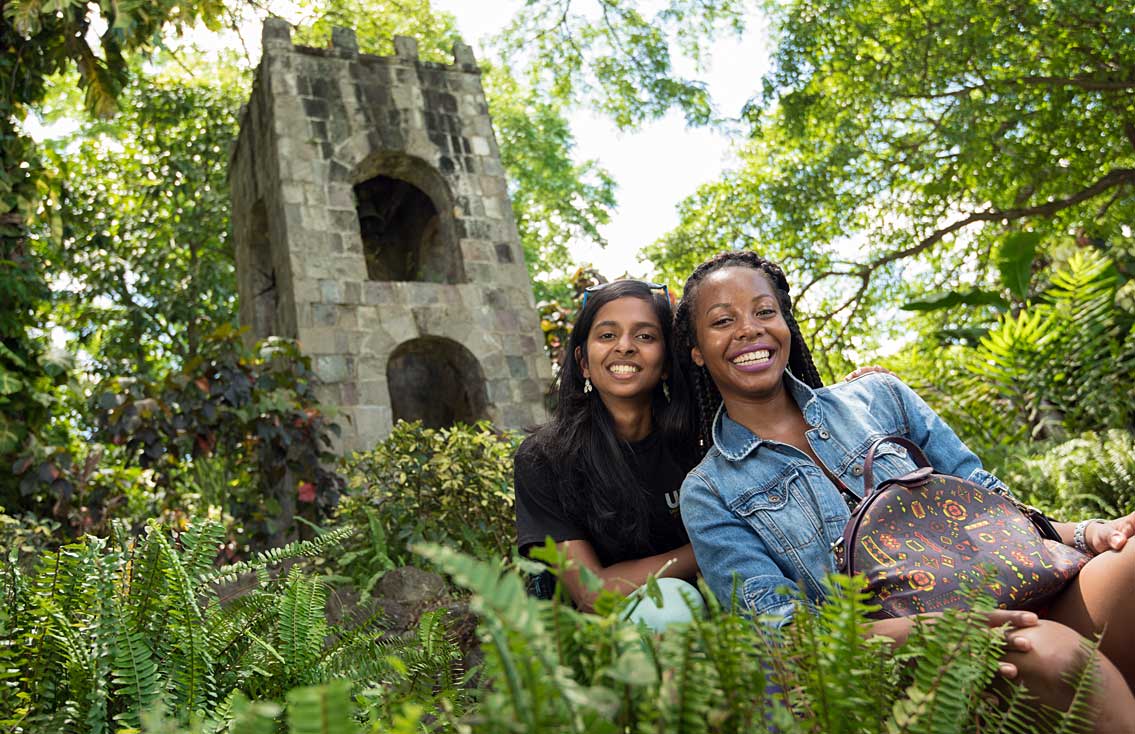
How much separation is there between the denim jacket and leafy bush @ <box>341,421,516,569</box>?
2.98 meters

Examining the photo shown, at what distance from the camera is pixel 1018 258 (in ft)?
30.2

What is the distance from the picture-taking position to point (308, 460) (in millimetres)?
6922

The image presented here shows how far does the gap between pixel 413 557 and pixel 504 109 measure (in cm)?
1341

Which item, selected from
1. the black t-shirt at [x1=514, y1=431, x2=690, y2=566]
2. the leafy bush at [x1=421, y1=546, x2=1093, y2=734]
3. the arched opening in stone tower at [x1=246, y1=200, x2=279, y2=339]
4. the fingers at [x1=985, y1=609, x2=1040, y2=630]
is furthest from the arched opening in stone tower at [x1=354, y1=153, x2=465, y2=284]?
the leafy bush at [x1=421, y1=546, x2=1093, y2=734]

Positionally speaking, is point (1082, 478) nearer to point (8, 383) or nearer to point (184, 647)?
point (184, 647)

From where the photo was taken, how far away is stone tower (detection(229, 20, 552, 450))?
864 cm

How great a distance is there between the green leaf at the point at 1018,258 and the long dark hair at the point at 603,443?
23.5 feet

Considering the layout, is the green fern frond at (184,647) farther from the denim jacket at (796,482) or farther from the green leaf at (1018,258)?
the green leaf at (1018,258)

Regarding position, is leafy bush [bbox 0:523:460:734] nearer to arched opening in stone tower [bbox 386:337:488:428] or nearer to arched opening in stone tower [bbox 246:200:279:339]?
arched opening in stone tower [bbox 386:337:488:428]

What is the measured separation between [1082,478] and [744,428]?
4.42 meters

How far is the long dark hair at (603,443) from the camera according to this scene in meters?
2.72

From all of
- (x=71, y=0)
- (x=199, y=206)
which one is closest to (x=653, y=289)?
(x=71, y=0)

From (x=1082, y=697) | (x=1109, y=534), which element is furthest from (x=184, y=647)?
(x=1109, y=534)

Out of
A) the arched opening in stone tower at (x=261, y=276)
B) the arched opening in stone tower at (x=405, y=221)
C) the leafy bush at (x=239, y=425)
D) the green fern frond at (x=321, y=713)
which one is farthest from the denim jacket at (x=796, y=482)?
the arched opening in stone tower at (x=261, y=276)
